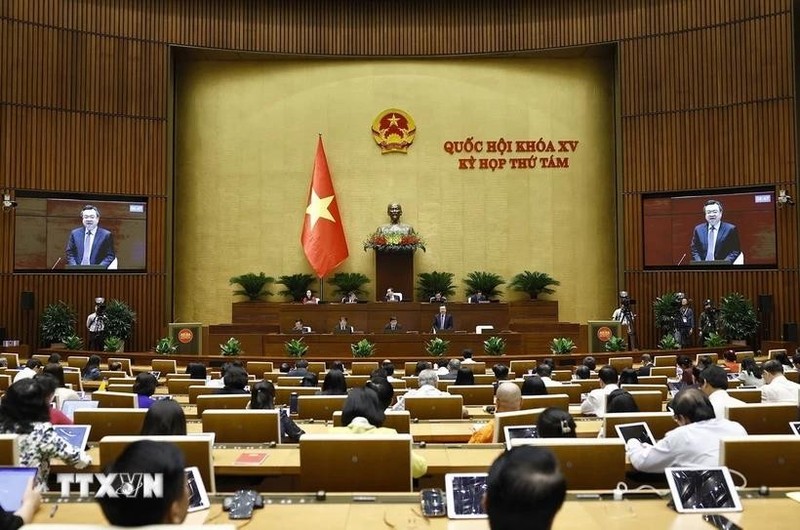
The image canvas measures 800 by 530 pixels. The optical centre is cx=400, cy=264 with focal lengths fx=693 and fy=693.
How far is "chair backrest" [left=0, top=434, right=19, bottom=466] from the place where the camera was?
266 cm

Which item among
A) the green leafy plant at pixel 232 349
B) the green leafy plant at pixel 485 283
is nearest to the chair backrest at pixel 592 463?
the green leafy plant at pixel 232 349

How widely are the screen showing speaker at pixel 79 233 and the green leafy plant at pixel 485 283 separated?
23.2 feet

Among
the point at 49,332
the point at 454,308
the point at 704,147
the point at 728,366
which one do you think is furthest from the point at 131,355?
the point at 704,147

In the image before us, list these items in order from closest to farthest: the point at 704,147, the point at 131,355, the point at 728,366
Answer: the point at 728,366 < the point at 131,355 < the point at 704,147

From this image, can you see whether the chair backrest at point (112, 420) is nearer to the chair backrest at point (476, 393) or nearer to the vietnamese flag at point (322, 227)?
the chair backrest at point (476, 393)

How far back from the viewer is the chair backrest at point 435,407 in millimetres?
4992

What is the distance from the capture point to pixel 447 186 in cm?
1617

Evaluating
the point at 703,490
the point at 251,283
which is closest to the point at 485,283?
the point at 251,283

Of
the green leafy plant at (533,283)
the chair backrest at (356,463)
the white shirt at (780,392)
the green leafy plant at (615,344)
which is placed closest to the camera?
the chair backrest at (356,463)

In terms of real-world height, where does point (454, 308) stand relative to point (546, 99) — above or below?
below

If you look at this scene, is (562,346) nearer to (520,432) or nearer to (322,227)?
(322,227)

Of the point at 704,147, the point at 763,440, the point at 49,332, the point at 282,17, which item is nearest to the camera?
the point at 763,440

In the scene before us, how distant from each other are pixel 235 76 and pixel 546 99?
24.0ft

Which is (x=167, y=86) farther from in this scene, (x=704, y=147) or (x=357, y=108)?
(x=704, y=147)
